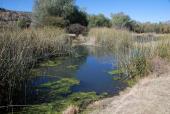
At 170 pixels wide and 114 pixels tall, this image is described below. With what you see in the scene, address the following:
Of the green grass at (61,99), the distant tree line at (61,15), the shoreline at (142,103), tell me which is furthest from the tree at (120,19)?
the shoreline at (142,103)

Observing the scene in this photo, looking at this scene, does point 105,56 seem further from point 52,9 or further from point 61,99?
point 52,9

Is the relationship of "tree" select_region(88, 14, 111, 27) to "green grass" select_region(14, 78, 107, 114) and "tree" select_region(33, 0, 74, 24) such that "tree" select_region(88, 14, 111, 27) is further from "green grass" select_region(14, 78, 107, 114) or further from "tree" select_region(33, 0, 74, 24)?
"green grass" select_region(14, 78, 107, 114)

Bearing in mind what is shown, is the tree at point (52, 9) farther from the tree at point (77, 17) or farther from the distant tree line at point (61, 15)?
the tree at point (77, 17)

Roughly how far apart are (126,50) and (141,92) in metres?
4.31

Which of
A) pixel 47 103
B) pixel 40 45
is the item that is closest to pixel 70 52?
pixel 40 45

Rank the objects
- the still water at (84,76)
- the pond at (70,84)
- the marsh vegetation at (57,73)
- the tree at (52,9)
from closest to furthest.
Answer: the marsh vegetation at (57,73) < the pond at (70,84) < the still water at (84,76) < the tree at (52,9)

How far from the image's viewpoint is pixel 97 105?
586 cm

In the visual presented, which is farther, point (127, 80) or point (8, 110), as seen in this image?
point (127, 80)

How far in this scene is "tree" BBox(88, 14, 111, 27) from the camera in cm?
3455

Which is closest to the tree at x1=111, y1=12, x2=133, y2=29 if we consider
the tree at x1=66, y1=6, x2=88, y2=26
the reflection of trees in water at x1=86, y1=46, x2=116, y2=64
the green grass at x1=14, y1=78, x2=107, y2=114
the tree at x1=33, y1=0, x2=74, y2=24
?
the tree at x1=66, y1=6, x2=88, y2=26

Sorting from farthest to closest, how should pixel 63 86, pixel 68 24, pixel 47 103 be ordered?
pixel 68 24 < pixel 63 86 < pixel 47 103

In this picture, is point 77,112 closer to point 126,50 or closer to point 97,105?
point 97,105

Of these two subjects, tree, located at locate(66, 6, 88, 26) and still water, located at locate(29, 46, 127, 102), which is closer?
still water, located at locate(29, 46, 127, 102)

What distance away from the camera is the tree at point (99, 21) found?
34547 millimetres
